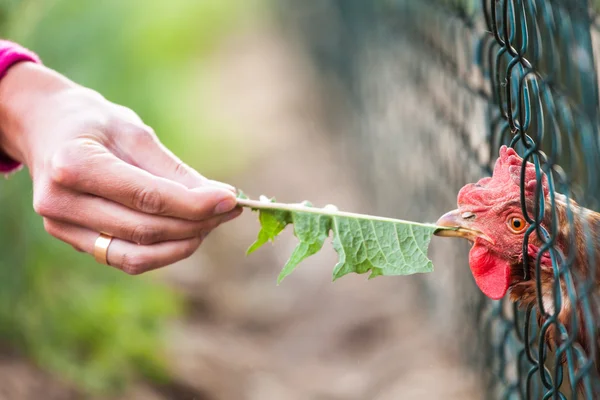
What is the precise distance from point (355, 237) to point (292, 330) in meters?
3.90

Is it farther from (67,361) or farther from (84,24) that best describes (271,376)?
(84,24)

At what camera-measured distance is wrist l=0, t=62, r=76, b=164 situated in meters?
2.42

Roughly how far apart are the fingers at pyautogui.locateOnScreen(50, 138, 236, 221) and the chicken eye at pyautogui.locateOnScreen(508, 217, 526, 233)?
2.35 feet

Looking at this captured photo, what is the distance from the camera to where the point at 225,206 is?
7.02 ft

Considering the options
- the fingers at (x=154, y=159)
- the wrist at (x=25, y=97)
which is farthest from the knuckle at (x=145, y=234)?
the wrist at (x=25, y=97)

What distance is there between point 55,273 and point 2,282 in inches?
15.2

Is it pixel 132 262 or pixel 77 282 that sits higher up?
pixel 77 282

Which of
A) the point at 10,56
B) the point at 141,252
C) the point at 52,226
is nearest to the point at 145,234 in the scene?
the point at 141,252

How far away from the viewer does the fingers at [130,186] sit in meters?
2.12

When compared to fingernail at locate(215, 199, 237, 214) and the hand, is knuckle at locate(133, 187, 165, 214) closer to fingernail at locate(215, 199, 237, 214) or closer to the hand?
the hand

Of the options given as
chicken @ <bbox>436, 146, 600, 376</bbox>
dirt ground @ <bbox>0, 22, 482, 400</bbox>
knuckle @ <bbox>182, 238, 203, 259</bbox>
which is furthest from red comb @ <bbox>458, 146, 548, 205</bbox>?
dirt ground @ <bbox>0, 22, 482, 400</bbox>

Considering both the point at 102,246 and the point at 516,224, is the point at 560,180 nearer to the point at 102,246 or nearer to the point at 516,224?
the point at 516,224

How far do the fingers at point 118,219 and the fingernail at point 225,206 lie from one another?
72 millimetres

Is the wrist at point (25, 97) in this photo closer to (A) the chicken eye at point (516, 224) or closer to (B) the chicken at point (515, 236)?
(B) the chicken at point (515, 236)
